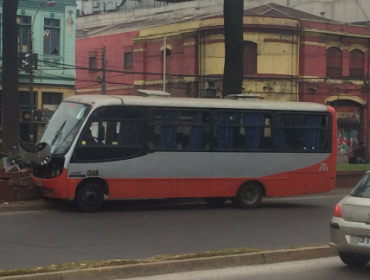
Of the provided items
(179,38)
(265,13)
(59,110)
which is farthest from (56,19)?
(59,110)

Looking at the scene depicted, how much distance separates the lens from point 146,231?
1357 cm

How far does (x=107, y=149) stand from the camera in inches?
657

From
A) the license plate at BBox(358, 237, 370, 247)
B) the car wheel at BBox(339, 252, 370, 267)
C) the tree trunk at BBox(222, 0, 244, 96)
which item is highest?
the tree trunk at BBox(222, 0, 244, 96)

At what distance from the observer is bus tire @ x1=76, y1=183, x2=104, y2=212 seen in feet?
53.7

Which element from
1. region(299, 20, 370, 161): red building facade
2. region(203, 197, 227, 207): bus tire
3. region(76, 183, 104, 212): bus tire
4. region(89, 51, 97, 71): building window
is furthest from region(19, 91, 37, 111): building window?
region(76, 183, 104, 212): bus tire

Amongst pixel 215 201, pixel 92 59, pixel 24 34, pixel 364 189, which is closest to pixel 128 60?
pixel 92 59

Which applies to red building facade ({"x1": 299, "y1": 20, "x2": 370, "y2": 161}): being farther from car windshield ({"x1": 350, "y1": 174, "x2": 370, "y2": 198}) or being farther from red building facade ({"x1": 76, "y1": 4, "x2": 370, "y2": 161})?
car windshield ({"x1": 350, "y1": 174, "x2": 370, "y2": 198})

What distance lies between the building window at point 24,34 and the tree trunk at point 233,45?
20.8 meters

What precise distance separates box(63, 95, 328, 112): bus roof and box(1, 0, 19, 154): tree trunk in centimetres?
511

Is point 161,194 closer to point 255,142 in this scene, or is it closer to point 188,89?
point 255,142

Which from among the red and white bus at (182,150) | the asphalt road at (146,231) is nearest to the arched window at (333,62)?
the red and white bus at (182,150)

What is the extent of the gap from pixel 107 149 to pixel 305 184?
5791mm

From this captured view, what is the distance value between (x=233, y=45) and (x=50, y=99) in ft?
71.8

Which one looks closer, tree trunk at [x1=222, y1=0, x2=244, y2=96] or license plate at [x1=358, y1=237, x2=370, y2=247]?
license plate at [x1=358, y1=237, x2=370, y2=247]
